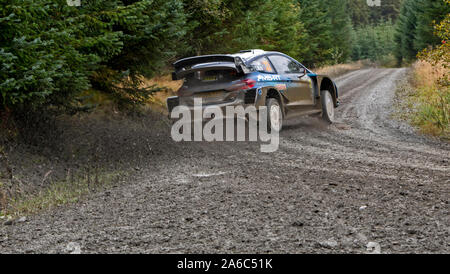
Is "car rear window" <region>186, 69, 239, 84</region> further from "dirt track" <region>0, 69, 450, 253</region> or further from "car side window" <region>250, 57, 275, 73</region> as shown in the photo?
"dirt track" <region>0, 69, 450, 253</region>

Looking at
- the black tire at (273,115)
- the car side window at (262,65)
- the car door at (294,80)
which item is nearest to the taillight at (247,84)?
the car side window at (262,65)

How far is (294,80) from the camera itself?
10758 mm

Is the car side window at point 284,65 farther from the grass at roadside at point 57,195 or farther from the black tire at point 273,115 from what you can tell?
the grass at roadside at point 57,195

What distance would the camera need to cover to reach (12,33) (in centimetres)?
623

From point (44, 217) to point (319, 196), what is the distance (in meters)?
3.11

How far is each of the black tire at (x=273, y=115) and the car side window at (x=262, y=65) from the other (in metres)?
0.64

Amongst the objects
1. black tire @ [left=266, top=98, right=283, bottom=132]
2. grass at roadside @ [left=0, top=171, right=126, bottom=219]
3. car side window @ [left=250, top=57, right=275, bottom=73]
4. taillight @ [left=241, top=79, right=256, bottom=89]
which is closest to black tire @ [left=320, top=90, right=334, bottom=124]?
black tire @ [left=266, top=98, right=283, bottom=132]

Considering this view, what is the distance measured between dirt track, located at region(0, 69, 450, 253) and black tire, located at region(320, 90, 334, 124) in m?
3.41

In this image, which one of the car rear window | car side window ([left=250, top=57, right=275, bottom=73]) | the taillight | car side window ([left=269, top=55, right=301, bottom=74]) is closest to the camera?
the taillight

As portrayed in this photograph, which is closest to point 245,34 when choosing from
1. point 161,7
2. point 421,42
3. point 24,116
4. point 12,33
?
point 161,7

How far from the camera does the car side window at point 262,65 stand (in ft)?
32.0

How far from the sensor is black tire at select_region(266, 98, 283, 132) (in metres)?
9.86

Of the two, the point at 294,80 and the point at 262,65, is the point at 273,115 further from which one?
the point at 294,80

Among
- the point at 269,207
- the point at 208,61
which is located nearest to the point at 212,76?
the point at 208,61
